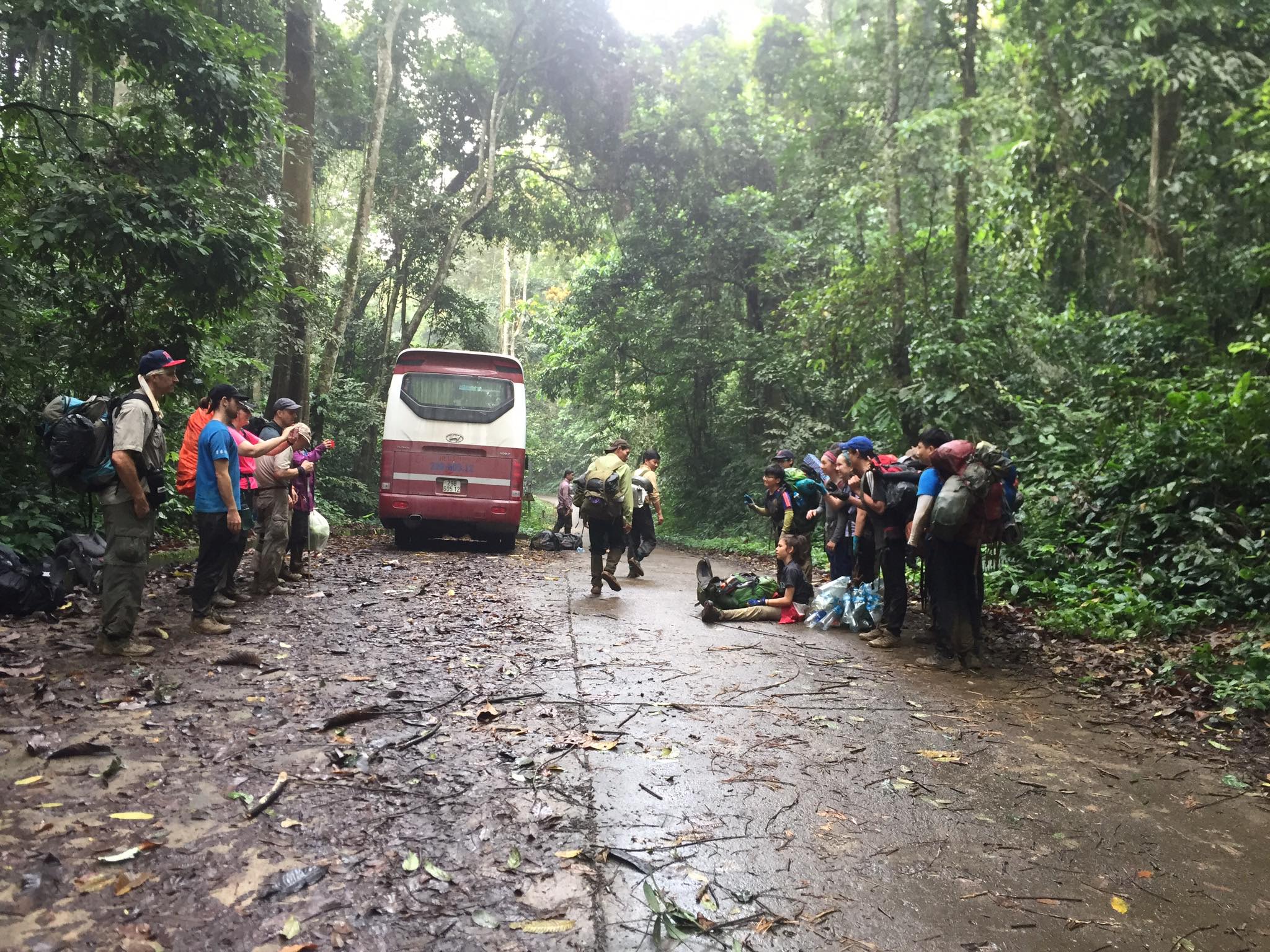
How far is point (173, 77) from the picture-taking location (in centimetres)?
853

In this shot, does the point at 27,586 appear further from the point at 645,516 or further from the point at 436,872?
the point at 645,516

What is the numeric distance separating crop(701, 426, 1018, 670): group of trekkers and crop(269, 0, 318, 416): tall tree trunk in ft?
31.5

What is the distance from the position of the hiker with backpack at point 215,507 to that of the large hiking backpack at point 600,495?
4036mm

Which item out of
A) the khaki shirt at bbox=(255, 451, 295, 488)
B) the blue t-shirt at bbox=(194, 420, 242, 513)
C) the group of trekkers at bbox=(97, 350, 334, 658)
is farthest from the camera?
the khaki shirt at bbox=(255, 451, 295, 488)

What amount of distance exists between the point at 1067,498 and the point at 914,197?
6071 millimetres

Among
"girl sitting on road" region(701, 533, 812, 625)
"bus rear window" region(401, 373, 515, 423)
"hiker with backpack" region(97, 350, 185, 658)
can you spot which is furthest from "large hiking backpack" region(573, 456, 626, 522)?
"hiker with backpack" region(97, 350, 185, 658)

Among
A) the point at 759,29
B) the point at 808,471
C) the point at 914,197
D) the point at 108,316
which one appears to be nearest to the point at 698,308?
the point at 759,29

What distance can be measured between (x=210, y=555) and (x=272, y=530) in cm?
182

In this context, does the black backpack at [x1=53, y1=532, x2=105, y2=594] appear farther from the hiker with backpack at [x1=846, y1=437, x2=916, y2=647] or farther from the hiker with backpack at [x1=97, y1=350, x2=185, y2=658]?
the hiker with backpack at [x1=846, y1=437, x2=916, y2=647]

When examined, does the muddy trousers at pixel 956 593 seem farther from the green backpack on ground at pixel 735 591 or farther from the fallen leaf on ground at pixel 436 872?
the fallen leaf on ground at pixel 436 872

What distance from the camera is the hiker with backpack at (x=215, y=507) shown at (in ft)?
21.2

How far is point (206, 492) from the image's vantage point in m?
6.54

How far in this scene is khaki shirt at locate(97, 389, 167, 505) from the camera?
549 centimetres

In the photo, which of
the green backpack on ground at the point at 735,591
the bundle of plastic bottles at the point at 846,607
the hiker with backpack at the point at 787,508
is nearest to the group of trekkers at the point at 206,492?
the green backpack on ground at the point at 735,591
